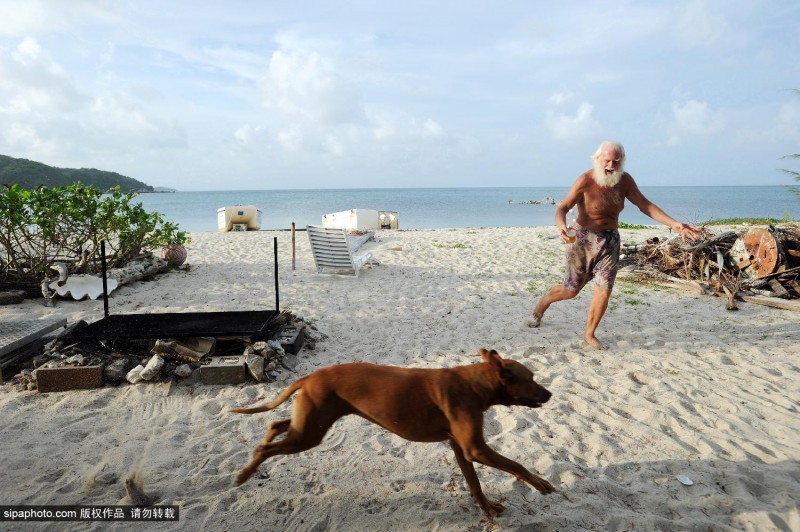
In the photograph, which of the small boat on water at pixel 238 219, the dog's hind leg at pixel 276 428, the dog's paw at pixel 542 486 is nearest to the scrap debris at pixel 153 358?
the dog's hind leg at pixel 276 428

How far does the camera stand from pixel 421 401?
7.82 feet

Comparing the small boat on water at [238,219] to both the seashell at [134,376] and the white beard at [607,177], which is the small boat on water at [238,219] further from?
the white beard at [607,177]

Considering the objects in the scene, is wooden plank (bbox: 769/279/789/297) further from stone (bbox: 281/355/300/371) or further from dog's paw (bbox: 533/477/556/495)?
stone (bbox: 281/355/300/371)

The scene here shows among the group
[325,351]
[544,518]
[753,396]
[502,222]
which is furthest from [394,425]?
[502,222]

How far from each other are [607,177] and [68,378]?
5.57 meters

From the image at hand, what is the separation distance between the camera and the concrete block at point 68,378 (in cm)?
429

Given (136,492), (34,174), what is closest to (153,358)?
(136,492)

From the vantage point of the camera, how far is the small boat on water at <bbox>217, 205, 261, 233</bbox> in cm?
2270

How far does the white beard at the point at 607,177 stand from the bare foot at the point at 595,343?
1.77 meters

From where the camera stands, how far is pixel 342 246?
971 centimetres

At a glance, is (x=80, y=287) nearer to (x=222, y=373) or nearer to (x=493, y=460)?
(x=222, y=373)

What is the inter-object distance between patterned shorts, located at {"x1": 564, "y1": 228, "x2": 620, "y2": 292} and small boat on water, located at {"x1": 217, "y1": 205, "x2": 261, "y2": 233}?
65.5 feet

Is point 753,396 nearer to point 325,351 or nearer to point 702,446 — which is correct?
point 702,446

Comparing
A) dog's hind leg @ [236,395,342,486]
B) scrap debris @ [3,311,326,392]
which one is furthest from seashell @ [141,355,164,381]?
dog's hind leg @ [236,395,342,486]
